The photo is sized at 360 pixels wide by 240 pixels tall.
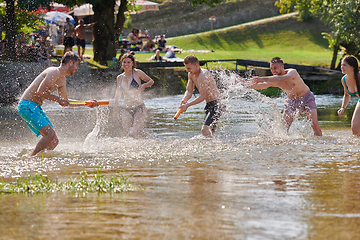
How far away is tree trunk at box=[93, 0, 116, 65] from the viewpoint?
21.3 meters

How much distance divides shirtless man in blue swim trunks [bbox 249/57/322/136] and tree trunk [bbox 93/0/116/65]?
46.5ft

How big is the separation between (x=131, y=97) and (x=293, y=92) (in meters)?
3.09

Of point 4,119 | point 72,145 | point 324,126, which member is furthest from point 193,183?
point 4,119

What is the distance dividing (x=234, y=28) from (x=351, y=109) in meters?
31.4

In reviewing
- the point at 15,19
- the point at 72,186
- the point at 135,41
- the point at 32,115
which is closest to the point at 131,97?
the point at 32,115

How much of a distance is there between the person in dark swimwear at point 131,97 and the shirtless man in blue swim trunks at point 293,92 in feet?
7.20

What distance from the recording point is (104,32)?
2152cm

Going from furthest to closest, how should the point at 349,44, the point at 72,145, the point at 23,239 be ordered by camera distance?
the point at 349,44, the point at 72,145, the point at 23,239

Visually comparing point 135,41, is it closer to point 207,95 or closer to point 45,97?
point 207,95

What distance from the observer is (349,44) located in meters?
24.4

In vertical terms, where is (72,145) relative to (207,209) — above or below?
below

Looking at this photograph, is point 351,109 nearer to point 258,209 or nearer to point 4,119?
point 4,119

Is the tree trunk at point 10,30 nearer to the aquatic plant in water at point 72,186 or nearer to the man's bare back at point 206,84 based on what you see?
the man's bare back at point 206,84

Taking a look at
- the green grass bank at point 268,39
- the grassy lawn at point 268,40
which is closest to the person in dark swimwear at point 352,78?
the green grass bank at point 268,39
